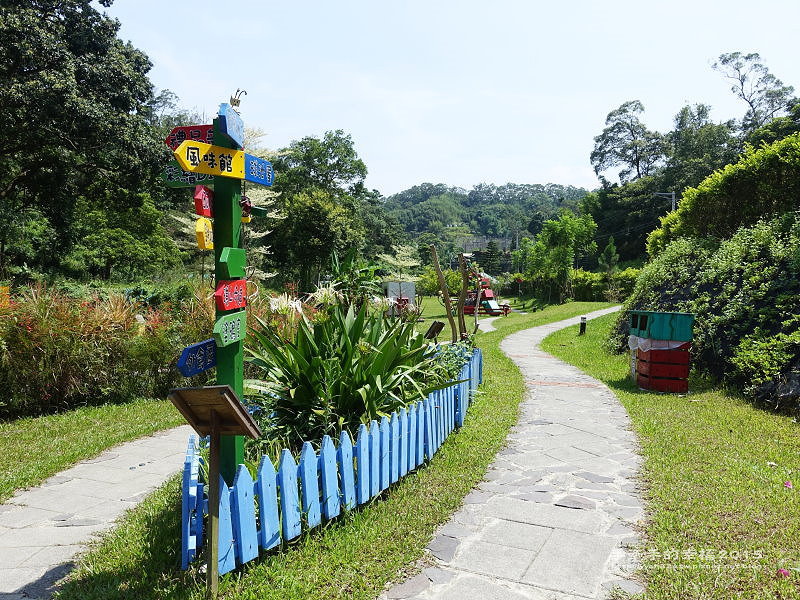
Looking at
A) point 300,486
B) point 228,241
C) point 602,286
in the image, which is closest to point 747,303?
point 300,486

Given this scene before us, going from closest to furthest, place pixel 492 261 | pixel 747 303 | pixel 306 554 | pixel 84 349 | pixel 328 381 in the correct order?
1. pixel 306 554
2. pixel 328 381
3. pixel 84 349
4. pixel 747 303
5. pixel 492 261

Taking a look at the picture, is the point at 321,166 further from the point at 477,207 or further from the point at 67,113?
the point at 477,207

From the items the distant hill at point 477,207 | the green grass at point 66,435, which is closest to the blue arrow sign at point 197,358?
the green grass at point 66,435

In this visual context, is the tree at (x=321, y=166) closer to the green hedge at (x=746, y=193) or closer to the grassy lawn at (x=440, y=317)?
the grassy lawn at (x=440, y=317)

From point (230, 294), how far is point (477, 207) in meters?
164

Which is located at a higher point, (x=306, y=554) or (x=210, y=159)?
(x=210, y=159)

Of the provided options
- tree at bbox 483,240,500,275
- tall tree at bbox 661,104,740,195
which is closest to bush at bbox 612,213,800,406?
tall tree at bbox 661,104,740,195

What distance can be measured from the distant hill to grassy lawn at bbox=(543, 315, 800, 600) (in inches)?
3468

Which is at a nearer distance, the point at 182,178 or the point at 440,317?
the point at 182,178

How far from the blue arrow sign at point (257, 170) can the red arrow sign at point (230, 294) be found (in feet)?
2.06

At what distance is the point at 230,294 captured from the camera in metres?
3.22

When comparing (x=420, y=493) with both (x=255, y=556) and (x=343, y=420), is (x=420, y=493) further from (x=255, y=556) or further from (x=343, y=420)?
(x=255, y=556)

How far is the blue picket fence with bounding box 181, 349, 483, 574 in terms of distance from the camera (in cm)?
283

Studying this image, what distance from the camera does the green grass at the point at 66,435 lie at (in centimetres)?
487
